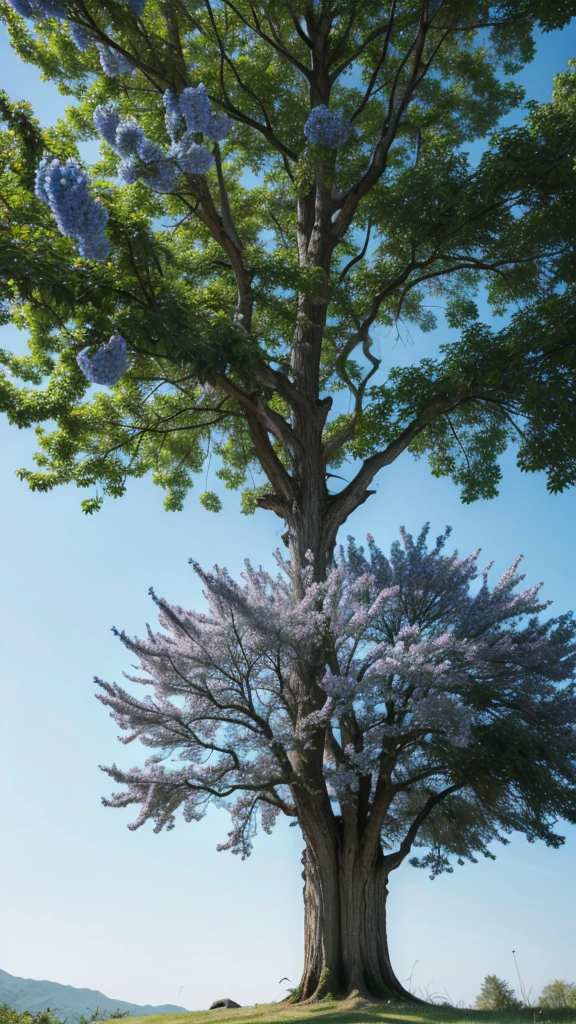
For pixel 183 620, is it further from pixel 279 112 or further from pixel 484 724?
pixel 279 112

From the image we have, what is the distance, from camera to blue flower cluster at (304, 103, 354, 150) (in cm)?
1005

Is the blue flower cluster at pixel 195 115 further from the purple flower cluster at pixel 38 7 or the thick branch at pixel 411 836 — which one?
the thick branch at pixel 411 836

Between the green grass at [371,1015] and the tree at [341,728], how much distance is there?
0.50 metres

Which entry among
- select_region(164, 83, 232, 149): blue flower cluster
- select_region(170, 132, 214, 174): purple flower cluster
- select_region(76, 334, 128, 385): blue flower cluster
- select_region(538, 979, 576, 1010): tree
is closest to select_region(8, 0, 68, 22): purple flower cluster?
select_region(164, 83, 232, 149): blue flower cluster

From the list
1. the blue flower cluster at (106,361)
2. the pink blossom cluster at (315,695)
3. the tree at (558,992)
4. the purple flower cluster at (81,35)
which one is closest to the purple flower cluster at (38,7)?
the purple flower cluster at (81,35)

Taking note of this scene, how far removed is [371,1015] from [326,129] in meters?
9.77

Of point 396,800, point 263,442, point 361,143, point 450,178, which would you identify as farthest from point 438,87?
point 396,800

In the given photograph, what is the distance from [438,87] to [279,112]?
3101 mm

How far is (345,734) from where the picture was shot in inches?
392

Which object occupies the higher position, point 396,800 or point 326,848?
point 396,800

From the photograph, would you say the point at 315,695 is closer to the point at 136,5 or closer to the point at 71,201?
the point at 71,201

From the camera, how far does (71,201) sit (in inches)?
264

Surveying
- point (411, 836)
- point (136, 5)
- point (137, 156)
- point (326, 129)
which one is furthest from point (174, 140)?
point (411, 836)

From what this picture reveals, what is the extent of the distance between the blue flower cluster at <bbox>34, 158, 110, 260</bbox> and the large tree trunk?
6.83 metres
